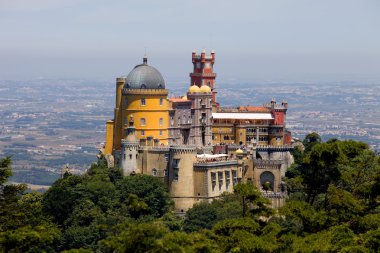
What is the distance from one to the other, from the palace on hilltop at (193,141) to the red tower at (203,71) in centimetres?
380

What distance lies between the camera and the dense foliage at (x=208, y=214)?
69.5 m

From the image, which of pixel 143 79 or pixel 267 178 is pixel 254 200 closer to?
pixel 267 178

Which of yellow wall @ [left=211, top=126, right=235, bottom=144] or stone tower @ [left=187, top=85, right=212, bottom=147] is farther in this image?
yellow wall @ [left=211, top=126, right=235, bottom=144]

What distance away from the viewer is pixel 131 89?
114 metres

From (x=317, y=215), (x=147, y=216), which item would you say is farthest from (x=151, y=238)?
(x=147, y=216)

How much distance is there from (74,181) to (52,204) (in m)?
5.89

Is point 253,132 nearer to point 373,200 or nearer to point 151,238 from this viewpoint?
point 373,200

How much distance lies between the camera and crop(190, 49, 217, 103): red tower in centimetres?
12988

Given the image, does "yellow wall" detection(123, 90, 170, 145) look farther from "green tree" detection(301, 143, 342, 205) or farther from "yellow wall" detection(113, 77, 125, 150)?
"green tree" detection(301, 143, 342, 205)

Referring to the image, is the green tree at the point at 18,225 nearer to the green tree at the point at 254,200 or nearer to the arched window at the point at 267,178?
the green tree at the point at 254,200

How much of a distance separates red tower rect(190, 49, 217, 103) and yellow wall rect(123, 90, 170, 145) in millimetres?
15746

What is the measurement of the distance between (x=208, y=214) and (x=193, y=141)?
790 inches

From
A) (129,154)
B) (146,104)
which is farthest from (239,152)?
(129,154)

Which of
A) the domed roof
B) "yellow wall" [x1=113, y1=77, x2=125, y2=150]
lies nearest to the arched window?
the domed roof
